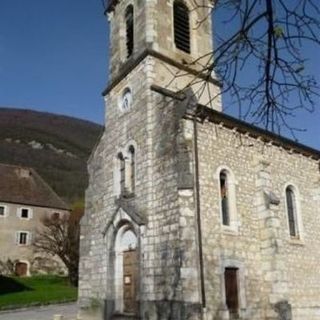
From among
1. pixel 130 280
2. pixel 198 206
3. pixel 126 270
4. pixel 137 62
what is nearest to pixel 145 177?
pixel 198 206

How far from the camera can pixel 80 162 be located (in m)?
111

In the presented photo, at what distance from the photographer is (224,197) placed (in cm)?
1744

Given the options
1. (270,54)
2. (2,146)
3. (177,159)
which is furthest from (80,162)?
(270,54)

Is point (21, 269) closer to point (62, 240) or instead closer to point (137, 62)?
point (62, 240)

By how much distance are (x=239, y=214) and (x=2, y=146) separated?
96.0 meters

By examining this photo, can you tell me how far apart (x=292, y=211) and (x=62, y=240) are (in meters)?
26.6

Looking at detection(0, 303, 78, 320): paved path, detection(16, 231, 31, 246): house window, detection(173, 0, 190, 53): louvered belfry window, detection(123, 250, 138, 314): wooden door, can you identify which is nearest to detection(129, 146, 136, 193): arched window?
detection(123, 250, 138, 314): wooden door

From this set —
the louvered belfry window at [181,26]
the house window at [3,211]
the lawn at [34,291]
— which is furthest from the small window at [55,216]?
the louvered belfry window at [181,26]

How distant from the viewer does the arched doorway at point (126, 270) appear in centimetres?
1717

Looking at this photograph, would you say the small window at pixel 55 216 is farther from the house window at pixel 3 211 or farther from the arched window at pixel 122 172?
the arched window at pixel 122 172

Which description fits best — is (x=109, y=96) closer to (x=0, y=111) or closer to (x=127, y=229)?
(x=127, y=229)

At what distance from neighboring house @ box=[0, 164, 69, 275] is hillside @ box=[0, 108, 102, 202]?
102ft

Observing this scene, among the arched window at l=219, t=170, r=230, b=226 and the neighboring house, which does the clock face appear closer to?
the arched window at l=219, t=170, r=230, b=226

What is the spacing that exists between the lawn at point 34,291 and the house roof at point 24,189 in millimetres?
7795
